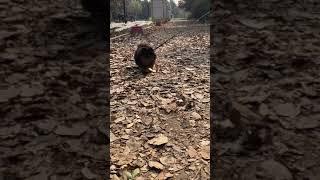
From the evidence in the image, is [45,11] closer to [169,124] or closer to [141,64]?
[169,124]

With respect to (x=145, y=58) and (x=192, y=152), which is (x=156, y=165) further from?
(x=145, y=58)

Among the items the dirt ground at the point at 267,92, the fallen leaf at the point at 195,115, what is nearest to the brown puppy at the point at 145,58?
the fallen leaf at the point at 195,115

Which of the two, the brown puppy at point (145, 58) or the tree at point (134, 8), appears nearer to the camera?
the brown puppy at point (145, 58)

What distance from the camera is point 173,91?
9.23 metres

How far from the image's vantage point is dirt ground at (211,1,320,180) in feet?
Answer: 10.9

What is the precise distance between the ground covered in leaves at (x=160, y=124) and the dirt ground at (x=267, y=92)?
1.69 meters

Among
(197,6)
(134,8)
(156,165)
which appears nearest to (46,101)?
(156,165)

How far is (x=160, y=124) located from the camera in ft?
22.5

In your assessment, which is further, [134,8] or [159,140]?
[134,8]

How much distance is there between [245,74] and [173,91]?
5806 millimetres

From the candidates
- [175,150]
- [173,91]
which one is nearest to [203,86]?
[173,91]

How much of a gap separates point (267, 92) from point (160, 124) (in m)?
3.66

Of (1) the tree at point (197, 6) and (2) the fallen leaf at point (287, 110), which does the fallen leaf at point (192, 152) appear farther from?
(1) the tree at point (197, 6)

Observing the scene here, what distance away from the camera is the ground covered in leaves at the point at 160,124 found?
526 centimetres
